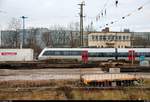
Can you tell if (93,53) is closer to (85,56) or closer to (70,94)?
(85,56)

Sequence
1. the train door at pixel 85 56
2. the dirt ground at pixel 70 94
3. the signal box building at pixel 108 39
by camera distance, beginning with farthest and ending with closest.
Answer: the signal box building at pixel 108 39
the train door at pixel 85 56
the dirt ground at pixel 70 94

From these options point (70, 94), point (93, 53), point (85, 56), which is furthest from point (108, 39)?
point (70, 94)

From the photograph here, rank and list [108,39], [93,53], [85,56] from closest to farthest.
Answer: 1. [85,56]
2. [93,53]
3. [108,39]

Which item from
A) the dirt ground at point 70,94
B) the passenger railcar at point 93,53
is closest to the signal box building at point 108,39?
the passenger railcar at point 93,53

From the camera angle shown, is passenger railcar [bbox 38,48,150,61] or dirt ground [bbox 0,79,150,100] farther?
passenger railcar [bbox 38,48,150,61]

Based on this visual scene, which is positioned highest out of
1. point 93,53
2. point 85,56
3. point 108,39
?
point 108,39

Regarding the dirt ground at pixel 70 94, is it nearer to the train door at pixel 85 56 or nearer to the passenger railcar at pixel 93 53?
the train door at pixel 85 56

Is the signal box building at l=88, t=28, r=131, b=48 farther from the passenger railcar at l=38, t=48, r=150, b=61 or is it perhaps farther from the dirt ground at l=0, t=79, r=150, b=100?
the dirt ground at l=0, t=79, r=150, b=100

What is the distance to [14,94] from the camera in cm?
1848

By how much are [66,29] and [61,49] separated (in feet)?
301

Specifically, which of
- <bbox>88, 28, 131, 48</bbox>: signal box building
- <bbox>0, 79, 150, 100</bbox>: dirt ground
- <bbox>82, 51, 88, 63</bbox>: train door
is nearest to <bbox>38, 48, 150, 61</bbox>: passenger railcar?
<bbox>82, 51, 88, 63</bbox>: train door

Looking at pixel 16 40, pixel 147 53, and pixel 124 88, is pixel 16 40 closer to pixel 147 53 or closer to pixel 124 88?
pixel 147 53

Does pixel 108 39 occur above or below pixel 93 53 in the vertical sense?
above

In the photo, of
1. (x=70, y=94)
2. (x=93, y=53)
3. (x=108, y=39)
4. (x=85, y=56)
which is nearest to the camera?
(x=70, y=94)
